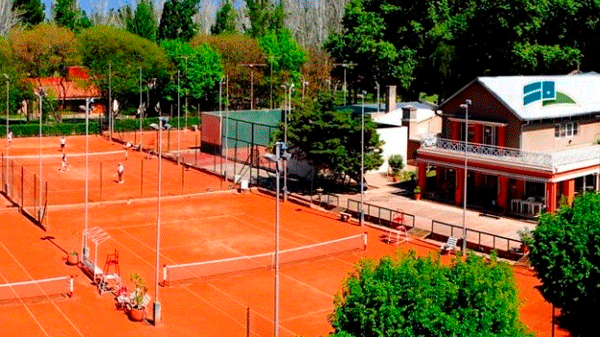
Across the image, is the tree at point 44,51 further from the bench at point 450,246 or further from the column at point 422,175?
the bench at point 450,246

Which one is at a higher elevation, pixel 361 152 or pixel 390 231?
pixel 361 152

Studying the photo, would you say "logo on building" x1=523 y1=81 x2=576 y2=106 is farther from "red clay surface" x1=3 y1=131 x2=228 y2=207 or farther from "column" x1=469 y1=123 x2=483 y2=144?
"red clay surface" x1=3 y1=131 x2=228 y2=207

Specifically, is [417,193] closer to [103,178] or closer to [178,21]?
[103,178]

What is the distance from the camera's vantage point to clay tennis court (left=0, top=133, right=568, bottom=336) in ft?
113

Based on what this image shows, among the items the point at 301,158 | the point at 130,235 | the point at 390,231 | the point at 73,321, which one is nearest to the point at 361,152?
the point at 301,158

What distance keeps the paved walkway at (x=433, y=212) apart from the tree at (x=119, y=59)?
148 ft

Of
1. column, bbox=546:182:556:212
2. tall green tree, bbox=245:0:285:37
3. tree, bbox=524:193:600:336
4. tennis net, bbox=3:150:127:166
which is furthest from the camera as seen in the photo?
tall green tree, bbox=245:0:285:37

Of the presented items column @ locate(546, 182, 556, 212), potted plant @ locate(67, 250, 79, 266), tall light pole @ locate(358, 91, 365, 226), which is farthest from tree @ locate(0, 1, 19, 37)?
column @ locate(546, 182, 556, 212)

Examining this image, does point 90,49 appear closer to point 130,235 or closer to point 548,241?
point 130,235

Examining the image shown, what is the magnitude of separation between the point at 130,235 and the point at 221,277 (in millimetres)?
10872

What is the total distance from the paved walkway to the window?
816 centimetres

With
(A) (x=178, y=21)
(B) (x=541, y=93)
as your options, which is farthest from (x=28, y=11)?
(B) (x=541, y=93)

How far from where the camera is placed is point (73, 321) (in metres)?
34.3

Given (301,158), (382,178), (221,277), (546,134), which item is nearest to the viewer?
(221,277)
